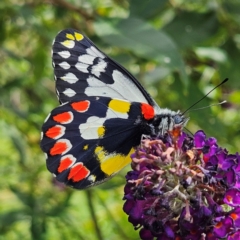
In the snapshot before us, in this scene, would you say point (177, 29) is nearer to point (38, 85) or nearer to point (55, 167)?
point (55, 167)

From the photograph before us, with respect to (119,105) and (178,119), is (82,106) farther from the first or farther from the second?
(178,119)

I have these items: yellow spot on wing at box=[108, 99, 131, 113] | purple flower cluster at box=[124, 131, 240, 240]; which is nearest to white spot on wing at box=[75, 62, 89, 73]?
yellow spot on wing at box=[108, 99, 131, 113]

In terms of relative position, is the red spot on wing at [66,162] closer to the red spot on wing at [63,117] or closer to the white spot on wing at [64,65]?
the red spot on wing at [63,117]

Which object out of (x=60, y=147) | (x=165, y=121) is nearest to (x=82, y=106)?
(x=60, y=147)

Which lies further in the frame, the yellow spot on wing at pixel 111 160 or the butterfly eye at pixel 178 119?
the yellow spot on wing at pixel 111 160

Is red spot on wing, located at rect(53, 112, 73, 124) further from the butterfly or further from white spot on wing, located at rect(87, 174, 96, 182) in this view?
white spot on wing, located at rect(87, 174, 96, 182)

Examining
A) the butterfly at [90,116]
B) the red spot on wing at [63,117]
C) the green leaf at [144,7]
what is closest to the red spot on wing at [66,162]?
the butterfly at [90,116]

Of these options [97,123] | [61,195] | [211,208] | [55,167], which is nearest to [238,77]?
[97,123]
